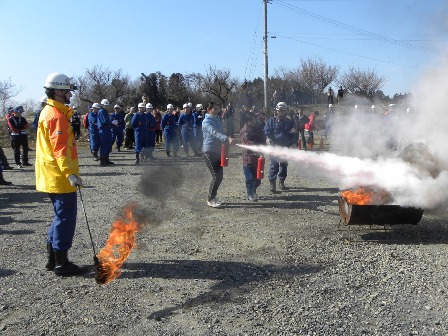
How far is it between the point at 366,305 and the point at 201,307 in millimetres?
1701

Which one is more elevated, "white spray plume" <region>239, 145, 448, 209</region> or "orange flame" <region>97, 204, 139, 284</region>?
"white spray plume" <region>239, 145, 448, 209</region>

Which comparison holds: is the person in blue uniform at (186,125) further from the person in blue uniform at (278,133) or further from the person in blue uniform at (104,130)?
the person in blue uniform at (278,133)

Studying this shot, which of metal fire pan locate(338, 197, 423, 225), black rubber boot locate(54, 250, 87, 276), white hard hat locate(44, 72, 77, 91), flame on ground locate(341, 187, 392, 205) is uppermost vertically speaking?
white hard hat locate(44, 72, 77, 91)

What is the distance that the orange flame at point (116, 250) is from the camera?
4.98 m

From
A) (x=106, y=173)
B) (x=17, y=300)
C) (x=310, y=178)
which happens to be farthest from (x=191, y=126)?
(x=17, y=300)

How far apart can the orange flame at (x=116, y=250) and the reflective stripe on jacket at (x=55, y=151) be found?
38.3 inches

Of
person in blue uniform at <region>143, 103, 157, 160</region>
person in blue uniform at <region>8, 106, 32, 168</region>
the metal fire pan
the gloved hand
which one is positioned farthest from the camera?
person in blue uniform at <region>143, 103, 157, 160</region>

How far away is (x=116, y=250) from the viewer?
5965mm

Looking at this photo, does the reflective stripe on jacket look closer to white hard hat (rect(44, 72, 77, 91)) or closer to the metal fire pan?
white hard hat (rect(44, 72, 77, 91))

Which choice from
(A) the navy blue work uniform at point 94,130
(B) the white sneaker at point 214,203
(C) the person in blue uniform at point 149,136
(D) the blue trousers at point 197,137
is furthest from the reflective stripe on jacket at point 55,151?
(D) the blue trousers at point 197,137

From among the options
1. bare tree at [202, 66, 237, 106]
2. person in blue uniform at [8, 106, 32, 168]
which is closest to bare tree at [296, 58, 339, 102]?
bare tree at [202, 66, 237, 106]

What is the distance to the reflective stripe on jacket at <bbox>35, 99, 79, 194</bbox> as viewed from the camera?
482 centimetres

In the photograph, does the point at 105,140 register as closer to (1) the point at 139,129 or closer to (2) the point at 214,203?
(1) the point at 139,129

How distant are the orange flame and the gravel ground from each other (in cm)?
13
